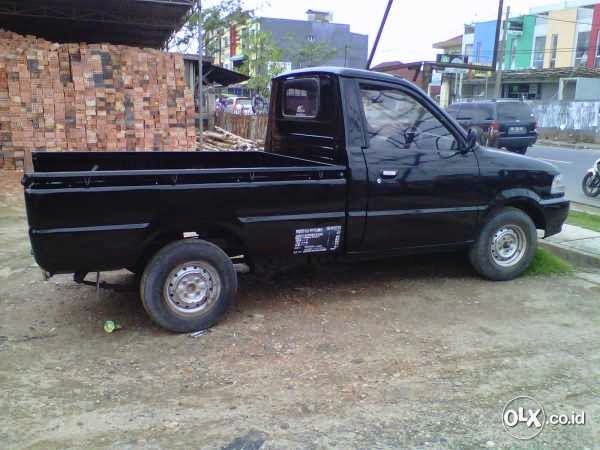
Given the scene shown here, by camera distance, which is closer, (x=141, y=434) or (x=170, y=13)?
(x=141, y=434)

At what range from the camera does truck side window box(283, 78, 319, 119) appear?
5281 mm

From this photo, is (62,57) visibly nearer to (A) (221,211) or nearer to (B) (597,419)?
(A) (221,211)

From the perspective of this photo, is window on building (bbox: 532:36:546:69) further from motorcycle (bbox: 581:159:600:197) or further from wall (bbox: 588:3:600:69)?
motorcycle (bbox: 581:159:600:197)

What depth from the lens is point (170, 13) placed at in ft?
48.0

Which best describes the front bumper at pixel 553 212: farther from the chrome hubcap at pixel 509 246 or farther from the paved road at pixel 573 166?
the paved road at pixel 573 166

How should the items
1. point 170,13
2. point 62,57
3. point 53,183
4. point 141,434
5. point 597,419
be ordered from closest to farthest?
1. point 141,434
2. point 597,419
3. point 53,183
4. point 62,57
5. point 170,13

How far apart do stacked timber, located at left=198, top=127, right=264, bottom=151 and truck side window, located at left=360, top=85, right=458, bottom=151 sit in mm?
10674

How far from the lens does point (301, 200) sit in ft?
15.3

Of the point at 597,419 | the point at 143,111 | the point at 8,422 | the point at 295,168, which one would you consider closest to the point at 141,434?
the point at 8,422

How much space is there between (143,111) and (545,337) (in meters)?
10.5

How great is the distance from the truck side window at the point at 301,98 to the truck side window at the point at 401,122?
1.65 feet

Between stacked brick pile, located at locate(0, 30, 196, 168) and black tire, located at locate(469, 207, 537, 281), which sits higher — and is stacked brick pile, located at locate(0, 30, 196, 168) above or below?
above

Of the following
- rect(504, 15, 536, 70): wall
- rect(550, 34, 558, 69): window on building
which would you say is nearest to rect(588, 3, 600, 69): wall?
rect(550, 34, 558, 69): window on building

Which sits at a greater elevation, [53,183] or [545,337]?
[53,183]
